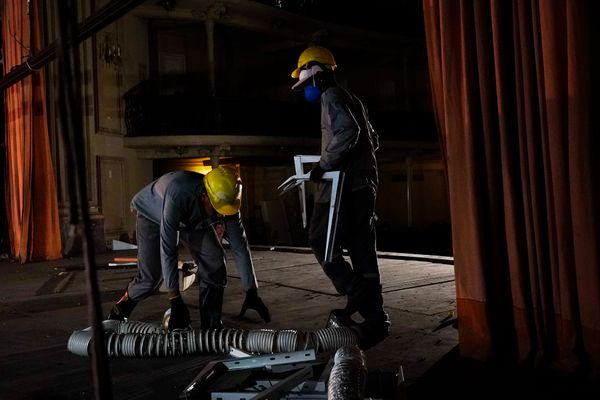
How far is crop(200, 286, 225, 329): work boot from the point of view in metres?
4.39

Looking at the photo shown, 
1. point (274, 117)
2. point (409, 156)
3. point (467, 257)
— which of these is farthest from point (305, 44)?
point (467, 257)

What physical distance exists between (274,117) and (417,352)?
1525cm

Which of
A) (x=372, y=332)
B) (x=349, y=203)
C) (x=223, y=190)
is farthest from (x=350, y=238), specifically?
(x=223, y=190)

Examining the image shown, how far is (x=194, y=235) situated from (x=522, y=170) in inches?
95.4

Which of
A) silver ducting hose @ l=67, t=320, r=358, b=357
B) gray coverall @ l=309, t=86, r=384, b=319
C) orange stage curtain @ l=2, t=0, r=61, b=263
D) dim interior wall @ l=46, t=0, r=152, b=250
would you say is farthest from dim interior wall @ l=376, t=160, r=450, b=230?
silver ducting hose @ l=67, t=320, r=358, b=357

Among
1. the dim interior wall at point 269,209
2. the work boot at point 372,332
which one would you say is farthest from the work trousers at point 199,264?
the dim interior wall at point 269,209

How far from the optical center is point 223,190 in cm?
414

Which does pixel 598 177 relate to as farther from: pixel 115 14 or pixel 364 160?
pixel 115 14

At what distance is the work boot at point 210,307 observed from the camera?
4391 millimetres

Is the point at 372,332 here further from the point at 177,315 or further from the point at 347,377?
the point at 347,377

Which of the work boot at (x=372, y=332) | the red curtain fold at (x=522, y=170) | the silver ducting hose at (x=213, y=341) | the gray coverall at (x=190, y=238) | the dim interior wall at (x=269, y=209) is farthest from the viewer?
the dim interior wall at (x=269, y=209)

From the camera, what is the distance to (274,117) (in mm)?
18469

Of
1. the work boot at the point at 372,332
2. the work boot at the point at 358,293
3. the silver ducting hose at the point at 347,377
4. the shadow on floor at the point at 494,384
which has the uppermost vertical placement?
the work boot at the point at 358,293

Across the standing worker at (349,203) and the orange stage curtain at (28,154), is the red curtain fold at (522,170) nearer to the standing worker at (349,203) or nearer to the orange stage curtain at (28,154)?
the standing worker at (349,203)
